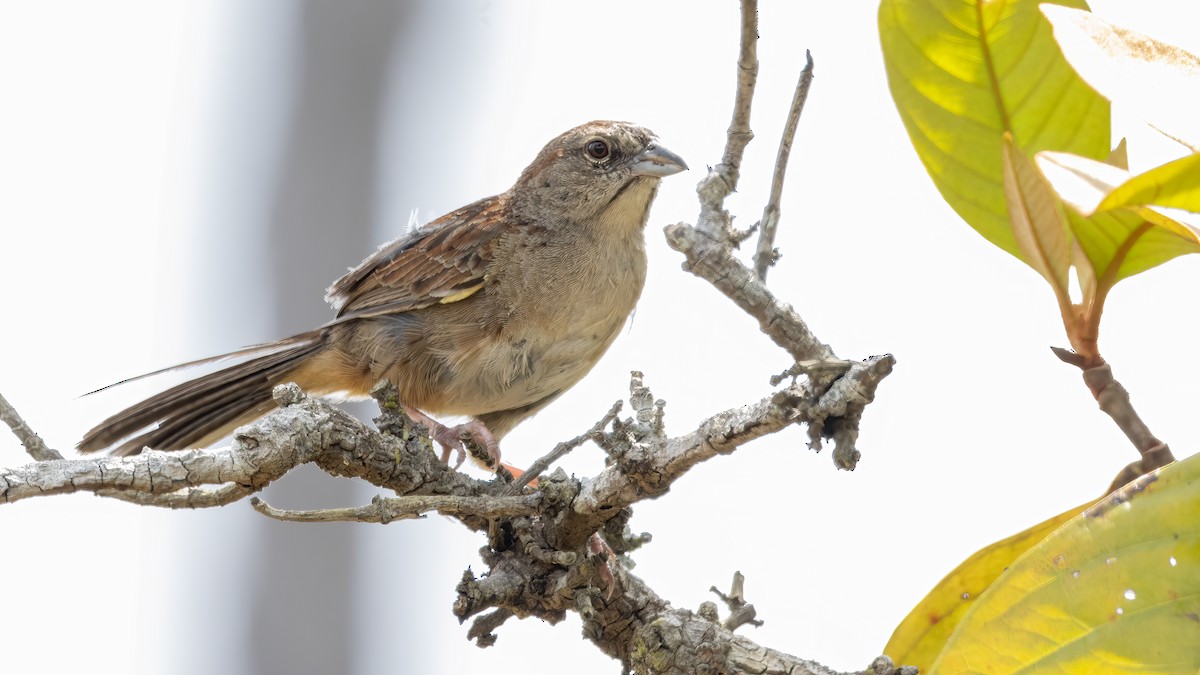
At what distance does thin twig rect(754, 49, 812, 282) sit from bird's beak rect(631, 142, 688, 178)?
7.48 ft

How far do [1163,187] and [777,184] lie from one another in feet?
3.75

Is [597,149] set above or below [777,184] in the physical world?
above

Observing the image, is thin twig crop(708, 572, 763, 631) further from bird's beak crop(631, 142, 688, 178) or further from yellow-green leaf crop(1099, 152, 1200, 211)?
bird's beak crop(631, 142, 688, 178)

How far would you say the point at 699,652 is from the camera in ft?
8.13

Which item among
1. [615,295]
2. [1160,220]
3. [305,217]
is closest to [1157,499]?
[1160,220]

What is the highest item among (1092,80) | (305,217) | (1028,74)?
(305,217)

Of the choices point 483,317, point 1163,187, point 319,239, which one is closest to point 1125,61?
point 1163,187

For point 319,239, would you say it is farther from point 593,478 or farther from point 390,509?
point 390,509

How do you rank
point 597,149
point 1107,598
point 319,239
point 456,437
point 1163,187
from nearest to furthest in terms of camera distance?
point 1163,187 < point 1107,598 < point 456,437 < point 597,149 < point 319,239

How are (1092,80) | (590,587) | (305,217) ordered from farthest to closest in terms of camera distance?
1. (305,217)
2. (590,587)
3. (1092,80)

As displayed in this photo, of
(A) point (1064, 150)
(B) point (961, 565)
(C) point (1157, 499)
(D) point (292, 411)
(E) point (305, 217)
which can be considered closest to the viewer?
(C) point (1157, 499)

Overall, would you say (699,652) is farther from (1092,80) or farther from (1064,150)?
(1092,80)

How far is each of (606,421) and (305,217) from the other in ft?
22.0

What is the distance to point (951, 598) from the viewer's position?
221 centimetres
